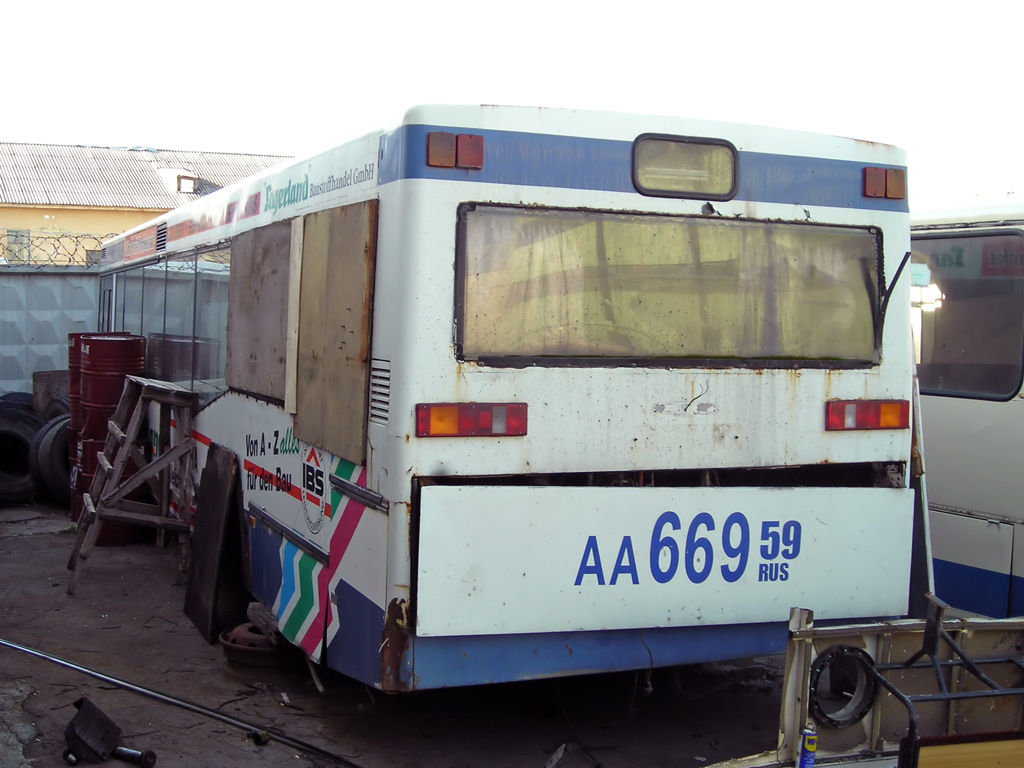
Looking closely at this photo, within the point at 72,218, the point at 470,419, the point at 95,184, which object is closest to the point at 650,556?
the point at 470,419

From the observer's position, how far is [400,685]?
12.5 feet

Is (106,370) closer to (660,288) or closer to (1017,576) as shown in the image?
(660,288)

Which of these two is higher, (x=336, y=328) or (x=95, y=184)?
(x=95, y=184)

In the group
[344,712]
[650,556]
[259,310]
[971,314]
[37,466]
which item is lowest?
[344,712]

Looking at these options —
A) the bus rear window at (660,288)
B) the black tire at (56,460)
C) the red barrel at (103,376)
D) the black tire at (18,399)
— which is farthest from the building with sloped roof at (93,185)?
the bus rear window at (660,288)

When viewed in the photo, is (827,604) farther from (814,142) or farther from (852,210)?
(814,142)

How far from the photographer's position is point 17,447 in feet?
36.0

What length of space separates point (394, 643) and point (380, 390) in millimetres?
952

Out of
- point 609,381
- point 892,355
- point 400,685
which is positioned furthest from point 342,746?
point 892,355

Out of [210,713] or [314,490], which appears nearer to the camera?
[314,490]

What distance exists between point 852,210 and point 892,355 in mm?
662

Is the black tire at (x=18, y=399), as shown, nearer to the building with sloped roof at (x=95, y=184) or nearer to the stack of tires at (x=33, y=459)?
the stack of tires at (x=33, y=459)

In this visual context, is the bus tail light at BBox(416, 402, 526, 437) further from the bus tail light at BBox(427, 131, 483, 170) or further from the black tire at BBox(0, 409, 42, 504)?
the black tire at BBox(0, 409, 42, 504)

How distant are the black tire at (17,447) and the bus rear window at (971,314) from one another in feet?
29.0
